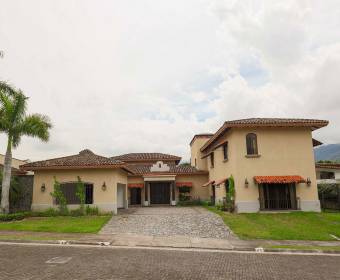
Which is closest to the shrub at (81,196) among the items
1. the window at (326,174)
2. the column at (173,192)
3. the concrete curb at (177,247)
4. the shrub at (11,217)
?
the shrub at (11,217)

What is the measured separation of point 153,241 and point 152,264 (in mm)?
4628

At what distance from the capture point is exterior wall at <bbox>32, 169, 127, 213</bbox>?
76.8ft

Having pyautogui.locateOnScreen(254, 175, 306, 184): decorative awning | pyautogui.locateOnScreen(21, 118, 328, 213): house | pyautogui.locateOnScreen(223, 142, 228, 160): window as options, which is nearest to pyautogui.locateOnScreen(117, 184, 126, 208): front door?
pyautogui.locateOnScreen(21, 118, 328, 213): house

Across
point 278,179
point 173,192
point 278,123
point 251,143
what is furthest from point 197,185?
point 278,123

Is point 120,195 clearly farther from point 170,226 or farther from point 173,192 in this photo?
point 170,226

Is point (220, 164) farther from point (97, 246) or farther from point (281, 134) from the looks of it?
point (97, 246)

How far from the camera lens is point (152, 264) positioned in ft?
31.4

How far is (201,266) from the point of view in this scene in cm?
946

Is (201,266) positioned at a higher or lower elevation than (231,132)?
lower

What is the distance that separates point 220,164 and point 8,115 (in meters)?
17.0

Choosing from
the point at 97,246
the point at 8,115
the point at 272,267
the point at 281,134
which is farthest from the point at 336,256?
the point at 8,115

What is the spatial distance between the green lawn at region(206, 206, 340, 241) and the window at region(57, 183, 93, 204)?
1030 cm

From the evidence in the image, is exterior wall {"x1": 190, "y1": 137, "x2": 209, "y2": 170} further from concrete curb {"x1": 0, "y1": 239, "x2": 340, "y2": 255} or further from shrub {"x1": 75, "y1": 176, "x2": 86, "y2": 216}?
concrete curb {"x1": 0, "y1": 239, "x2": 340, "y2": 255}

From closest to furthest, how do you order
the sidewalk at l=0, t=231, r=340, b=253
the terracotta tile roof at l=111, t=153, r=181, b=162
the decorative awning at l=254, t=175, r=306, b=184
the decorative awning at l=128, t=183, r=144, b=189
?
1. the sidewalk at l=0, t=231, r=340, b=253
2. the decorative awning at l=254, t=175, r=306, b=184
3. the decorative awning at l=128, t=183, r=144, b=189
4. the terracotta tile roof at l=111, t=153, r=181, b=162
